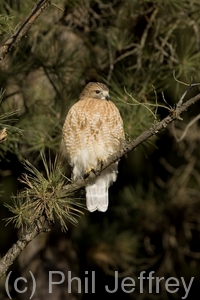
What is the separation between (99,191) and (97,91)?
1.87ft

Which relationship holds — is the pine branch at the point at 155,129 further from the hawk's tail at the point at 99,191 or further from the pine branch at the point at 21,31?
the hawk's tail at the point at 99,191

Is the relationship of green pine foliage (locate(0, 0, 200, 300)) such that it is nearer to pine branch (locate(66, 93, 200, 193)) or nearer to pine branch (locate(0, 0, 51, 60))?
pine branch (locate(0, 0, 51, 60))

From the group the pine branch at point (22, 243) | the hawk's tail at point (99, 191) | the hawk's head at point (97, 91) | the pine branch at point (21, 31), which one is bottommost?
the hawk's tail at point (99, 191)

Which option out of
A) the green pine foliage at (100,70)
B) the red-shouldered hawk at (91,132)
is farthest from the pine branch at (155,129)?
the red-shouldered hawk at (91,132)

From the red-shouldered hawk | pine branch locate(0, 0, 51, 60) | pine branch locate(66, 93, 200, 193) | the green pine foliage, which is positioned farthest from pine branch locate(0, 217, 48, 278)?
the red-shouldered hawk

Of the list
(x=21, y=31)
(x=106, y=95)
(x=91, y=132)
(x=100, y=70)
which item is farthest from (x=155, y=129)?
(x=100, y=70)

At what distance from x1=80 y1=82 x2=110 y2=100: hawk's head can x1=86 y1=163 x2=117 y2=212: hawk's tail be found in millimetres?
401

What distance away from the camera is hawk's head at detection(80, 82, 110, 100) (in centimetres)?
414

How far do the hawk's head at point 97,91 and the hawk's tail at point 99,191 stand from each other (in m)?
0.40

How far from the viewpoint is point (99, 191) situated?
420 cm

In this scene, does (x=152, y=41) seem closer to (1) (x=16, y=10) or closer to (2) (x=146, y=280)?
(1) (x=16, y=10)

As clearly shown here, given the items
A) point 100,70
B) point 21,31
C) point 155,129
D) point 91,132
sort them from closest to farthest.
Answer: point 155,129, point 21,31, point 91,132, point 100,70

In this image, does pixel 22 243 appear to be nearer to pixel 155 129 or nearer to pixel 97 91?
pixel 155 129

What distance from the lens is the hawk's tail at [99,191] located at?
419 cm
